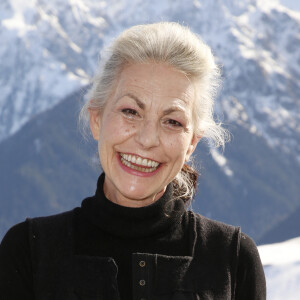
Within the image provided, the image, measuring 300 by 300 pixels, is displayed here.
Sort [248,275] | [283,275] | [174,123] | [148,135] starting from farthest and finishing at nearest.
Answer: [283,275], [248,275], [174,123], [148,135]

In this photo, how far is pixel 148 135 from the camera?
11.6ft

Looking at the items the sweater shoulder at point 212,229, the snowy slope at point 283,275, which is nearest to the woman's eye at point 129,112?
the sweater shoulder at point 212,229

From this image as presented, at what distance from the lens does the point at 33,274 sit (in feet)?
11.8

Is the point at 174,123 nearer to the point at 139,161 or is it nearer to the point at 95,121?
the point at 139,161

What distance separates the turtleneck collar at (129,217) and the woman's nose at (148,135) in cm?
33

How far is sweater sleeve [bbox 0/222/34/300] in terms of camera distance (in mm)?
3547

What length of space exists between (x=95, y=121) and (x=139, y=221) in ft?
2.09

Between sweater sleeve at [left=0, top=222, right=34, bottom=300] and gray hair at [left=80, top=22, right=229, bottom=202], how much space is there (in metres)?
0.83

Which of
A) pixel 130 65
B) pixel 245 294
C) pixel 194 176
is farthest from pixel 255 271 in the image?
pixel 130 65

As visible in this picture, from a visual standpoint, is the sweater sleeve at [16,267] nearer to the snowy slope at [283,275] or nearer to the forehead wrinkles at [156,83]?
the forehead wrinkles at [156,83]

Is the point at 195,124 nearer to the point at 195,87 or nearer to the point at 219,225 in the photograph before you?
the point at 195,87

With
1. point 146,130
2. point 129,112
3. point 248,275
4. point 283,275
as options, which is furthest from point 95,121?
point 283,275

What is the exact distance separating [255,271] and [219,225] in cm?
32

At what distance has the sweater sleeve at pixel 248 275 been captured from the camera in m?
3.77
